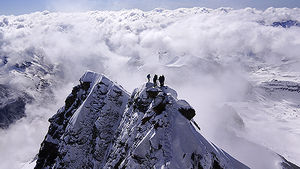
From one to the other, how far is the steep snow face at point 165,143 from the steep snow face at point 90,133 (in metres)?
11.9

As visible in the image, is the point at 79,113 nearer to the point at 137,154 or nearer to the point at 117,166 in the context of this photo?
the point at 117,166

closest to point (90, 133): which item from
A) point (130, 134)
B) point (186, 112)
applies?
point (130, 134)

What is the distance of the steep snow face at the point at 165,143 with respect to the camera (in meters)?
33.4

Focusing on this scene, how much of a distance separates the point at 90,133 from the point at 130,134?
22.6m

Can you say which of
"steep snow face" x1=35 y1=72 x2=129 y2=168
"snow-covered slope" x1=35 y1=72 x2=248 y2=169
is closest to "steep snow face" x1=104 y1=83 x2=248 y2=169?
"snow-covered slope" x1=35 y1=72 x2=248 y2=169

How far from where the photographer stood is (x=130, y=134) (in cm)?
4259

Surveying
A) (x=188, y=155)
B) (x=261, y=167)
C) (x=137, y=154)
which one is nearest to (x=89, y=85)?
(x=137, y=154)

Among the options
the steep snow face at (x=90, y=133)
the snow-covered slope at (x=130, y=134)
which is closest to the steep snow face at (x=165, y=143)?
the snow-covered slope at (x=130, y=134)

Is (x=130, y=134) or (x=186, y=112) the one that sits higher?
(x=186, y=112)

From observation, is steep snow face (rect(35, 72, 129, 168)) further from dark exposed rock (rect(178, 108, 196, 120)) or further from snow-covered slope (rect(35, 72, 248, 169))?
dark exposed rock (rect(178, 108, 196, 120))

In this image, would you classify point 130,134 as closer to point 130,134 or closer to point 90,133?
point 130,134

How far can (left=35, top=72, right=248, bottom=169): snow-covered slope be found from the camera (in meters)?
34.5

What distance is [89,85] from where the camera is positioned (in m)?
73.4

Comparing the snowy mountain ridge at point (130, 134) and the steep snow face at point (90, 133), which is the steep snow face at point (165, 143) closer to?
the snowy mountain ridge at point (130, 134)
